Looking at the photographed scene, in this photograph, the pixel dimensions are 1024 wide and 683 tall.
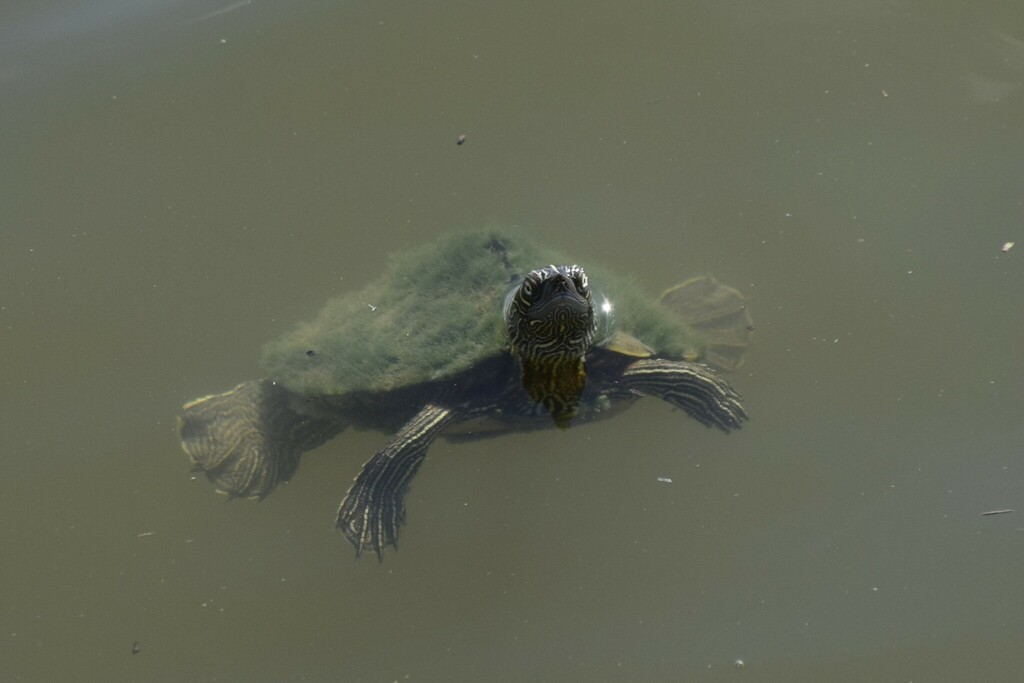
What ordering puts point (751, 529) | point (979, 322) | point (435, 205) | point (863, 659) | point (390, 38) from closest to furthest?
1. point (863, 659)
2. point (751, 529)
3. point (979, 322)
4. point (435, 205)
5. point (390, 38)

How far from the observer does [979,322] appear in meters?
3.91

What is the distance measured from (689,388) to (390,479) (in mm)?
1288

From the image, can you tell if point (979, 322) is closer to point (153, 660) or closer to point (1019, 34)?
point (1019, 34)

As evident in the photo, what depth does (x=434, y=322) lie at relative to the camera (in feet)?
12.2

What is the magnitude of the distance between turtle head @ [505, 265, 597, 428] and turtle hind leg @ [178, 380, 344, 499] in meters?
0.87

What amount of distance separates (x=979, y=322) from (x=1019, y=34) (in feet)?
5.46

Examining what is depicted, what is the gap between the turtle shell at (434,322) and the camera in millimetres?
3643

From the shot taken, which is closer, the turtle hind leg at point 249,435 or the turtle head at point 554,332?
the turtle head at point 554,332

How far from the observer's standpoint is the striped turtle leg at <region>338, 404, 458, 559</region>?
3637 millimetres

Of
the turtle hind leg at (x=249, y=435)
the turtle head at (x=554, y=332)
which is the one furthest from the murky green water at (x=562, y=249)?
the turtle head at (x=554, y=332)

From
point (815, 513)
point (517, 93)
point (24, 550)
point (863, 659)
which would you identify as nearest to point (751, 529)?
point (815, 513)

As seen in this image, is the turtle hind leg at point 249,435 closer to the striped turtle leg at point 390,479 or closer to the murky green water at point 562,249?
the murky green water at point 562,249

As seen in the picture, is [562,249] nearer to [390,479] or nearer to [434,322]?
[434,322]

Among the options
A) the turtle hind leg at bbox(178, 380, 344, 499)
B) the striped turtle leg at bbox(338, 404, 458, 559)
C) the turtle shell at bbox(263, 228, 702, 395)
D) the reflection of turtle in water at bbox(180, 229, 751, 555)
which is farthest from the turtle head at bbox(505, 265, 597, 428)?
the turtle hind leg at bbox(178, 380, 344, 499)
